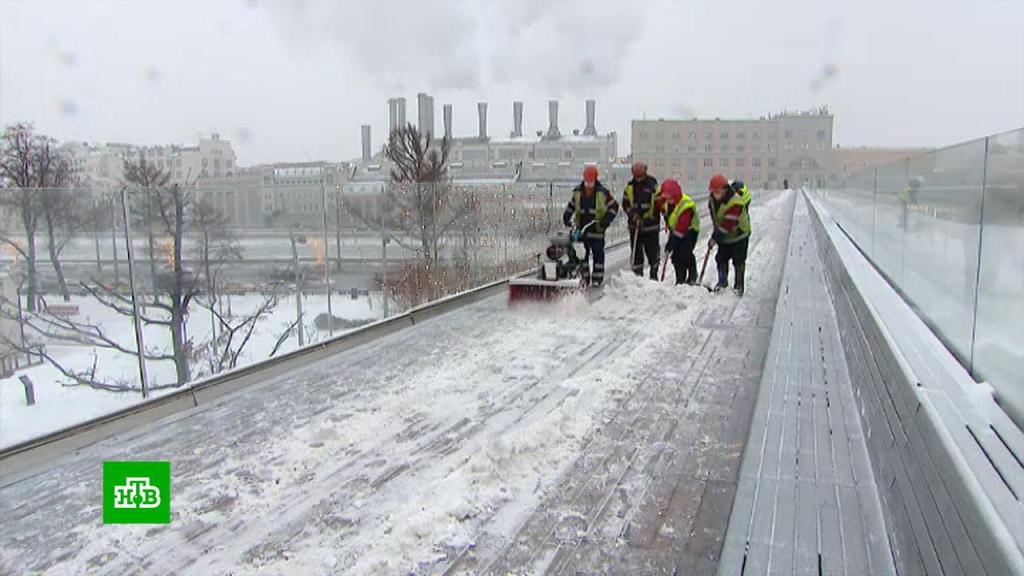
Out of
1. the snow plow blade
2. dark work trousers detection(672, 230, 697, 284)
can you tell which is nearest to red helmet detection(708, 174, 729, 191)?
dark work trousers detection(672, 230, 697, 284)

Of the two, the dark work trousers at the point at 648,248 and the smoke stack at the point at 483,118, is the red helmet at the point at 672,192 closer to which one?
the dark work trousers at the point at 648,248

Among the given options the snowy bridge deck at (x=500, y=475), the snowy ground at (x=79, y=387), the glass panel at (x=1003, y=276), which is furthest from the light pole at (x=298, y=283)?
the glass panel at (x=1003, y=276)

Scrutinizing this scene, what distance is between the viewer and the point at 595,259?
9.61m

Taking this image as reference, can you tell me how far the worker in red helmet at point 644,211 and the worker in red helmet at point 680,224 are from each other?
16 cm

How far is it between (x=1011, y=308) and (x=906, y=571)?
49.7 inches

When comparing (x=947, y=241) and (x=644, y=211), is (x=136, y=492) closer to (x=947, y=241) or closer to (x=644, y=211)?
(x=947, y=241)

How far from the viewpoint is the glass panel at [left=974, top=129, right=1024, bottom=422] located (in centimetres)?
303

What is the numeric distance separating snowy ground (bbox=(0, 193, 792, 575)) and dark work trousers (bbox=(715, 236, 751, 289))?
3.34 meters

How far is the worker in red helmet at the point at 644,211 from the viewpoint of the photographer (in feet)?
33.2

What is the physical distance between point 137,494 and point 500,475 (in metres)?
1.85

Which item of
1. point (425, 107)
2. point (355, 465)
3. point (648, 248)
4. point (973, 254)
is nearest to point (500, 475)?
point (355, 465)

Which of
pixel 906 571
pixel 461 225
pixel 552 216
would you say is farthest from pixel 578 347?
A: pixel 552 216

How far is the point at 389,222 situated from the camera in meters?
9.36

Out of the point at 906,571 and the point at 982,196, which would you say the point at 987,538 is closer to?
the point at 906,571
